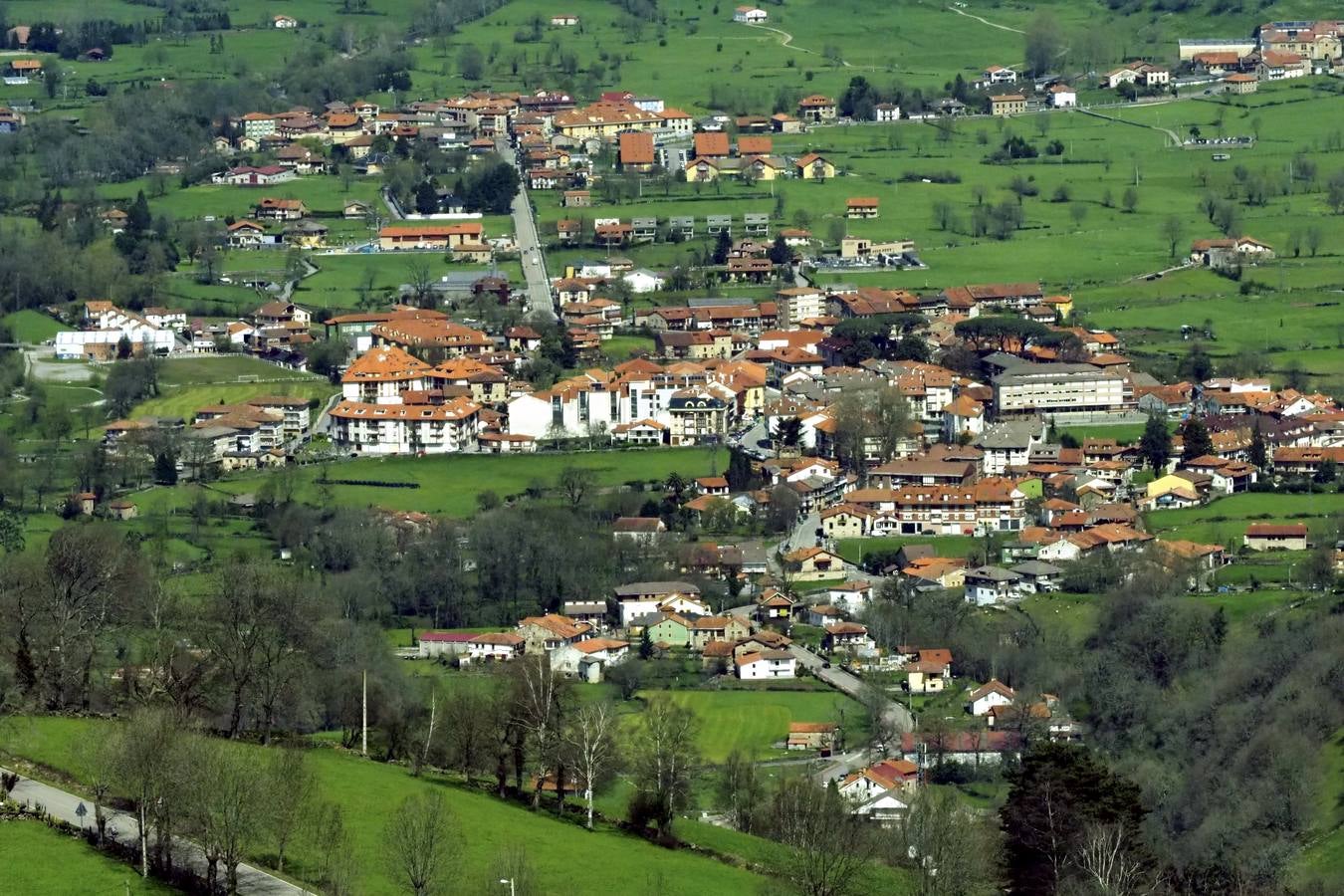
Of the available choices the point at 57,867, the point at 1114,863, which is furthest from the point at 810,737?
the point at 57,867

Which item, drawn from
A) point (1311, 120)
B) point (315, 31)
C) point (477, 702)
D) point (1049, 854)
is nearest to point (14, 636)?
point (477, 702)

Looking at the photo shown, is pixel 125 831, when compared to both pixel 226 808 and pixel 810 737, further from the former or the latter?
pixel 810 737

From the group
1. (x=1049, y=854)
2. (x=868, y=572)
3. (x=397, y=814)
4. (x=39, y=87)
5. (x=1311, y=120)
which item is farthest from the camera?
(x=39, y=87)

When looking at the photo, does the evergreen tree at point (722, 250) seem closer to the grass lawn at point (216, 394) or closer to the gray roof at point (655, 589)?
the grass lawn at point (216, 394)

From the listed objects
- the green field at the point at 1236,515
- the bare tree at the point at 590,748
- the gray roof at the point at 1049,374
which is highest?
the bare tree at the point at 590,748

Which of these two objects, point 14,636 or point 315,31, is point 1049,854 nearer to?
point 14,636

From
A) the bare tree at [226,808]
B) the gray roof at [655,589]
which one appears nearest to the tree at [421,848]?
the bare tree at [226,808]
